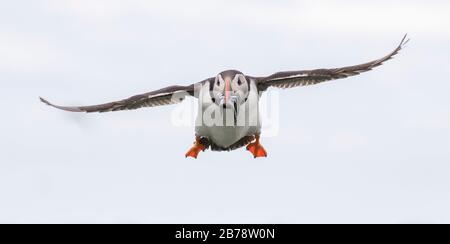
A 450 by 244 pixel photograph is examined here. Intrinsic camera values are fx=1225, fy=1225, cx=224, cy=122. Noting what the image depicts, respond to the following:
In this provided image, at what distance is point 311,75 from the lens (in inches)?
2260

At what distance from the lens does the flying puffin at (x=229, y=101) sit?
177 feet

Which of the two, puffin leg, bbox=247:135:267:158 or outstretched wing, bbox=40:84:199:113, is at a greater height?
outstretched wing, bbox=40:84:199:113

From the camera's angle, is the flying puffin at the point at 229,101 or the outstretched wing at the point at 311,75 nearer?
the flying puffin at the point at 229,101

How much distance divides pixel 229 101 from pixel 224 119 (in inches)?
66.0

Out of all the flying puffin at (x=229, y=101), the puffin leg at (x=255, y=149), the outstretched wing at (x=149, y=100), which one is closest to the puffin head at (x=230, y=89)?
the flying puffin at (x=229, y=101)

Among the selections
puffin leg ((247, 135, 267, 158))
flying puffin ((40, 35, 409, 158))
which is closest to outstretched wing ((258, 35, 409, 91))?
flying puffin ((40, 35, 409, 158))

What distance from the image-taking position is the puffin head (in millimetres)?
53250

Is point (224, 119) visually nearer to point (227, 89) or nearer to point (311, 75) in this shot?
point (227, 89)

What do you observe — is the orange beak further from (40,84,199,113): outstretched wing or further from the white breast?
(40,84,199,113): outstretched wing

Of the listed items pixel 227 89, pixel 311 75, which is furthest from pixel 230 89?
pixel 311 75

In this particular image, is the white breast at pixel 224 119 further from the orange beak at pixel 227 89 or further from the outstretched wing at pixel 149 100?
the outstretched wing at pixel 149 100

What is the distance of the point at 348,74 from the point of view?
191ft

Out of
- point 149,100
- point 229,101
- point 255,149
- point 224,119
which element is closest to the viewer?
point 229,101

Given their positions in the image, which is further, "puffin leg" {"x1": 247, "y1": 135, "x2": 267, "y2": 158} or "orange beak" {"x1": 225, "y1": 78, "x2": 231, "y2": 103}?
"puffin leg" {"x1": 247, "y1": 135, "x2": 267, "y2": 158}
